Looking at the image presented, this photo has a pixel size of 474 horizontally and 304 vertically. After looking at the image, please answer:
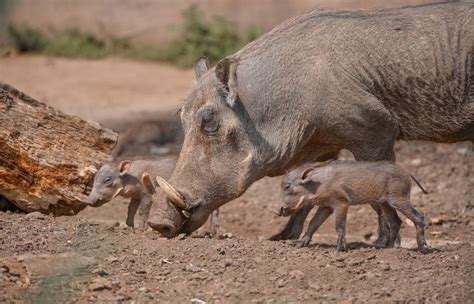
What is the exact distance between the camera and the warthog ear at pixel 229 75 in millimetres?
6598

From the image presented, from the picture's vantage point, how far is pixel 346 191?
6461 millimetres

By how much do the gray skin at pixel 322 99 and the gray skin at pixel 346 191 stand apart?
0.27 m

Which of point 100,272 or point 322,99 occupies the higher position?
point 322,99

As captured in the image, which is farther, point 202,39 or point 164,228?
point 202,39

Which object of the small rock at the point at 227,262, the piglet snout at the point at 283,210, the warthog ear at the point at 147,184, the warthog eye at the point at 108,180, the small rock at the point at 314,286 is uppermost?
the warthog eye at the point at 108,180

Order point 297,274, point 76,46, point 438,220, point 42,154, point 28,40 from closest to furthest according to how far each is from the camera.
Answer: point 297,274
point 42,154
point 438,220
point 76,46
point 28,40

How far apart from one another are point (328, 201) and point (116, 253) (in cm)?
149

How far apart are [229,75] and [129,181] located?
1374 mm

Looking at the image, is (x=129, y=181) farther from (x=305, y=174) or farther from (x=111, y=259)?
(x=111, y=259)

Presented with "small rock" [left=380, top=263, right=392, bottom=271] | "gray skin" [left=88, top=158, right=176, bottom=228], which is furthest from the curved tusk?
"small rock" [left=380, top=263, right=392, bottom=271]

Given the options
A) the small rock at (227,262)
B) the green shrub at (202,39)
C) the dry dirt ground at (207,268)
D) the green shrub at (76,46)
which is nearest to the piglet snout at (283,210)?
the dry dirt ground at (207,268)

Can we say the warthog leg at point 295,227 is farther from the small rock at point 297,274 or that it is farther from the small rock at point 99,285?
the small rock at point 99,285

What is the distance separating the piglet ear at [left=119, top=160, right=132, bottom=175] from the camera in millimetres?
7426

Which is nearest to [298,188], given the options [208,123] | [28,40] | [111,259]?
[208,123]
